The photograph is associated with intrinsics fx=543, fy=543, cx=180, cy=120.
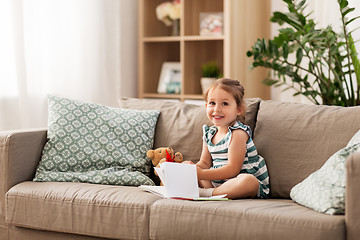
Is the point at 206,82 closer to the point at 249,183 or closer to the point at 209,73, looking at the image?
the point at 209,73

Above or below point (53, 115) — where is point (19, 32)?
above

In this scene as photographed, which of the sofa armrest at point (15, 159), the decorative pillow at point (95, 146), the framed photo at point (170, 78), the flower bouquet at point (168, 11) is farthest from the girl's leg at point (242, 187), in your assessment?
the flower bouquet at point (168, 11)

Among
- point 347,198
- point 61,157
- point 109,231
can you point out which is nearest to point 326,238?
point 347,198

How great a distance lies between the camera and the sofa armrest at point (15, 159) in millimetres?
2408

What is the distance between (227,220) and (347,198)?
0.43 m

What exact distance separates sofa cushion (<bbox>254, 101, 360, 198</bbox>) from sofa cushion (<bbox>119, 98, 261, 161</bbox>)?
124mm

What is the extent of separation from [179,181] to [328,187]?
596mm

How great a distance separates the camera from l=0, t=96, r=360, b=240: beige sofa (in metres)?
1.88

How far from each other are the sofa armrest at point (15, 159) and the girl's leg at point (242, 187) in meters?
0.91

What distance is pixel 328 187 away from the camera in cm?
194


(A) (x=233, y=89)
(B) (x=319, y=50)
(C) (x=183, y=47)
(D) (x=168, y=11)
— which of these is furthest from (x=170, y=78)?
(A) (x=233, y=89)

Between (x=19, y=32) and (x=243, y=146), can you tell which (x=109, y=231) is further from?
(x=19, y=32)

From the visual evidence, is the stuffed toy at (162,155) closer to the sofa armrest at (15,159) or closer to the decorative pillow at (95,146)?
the decorative pillow at (95,146)

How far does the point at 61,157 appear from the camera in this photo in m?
2.54
